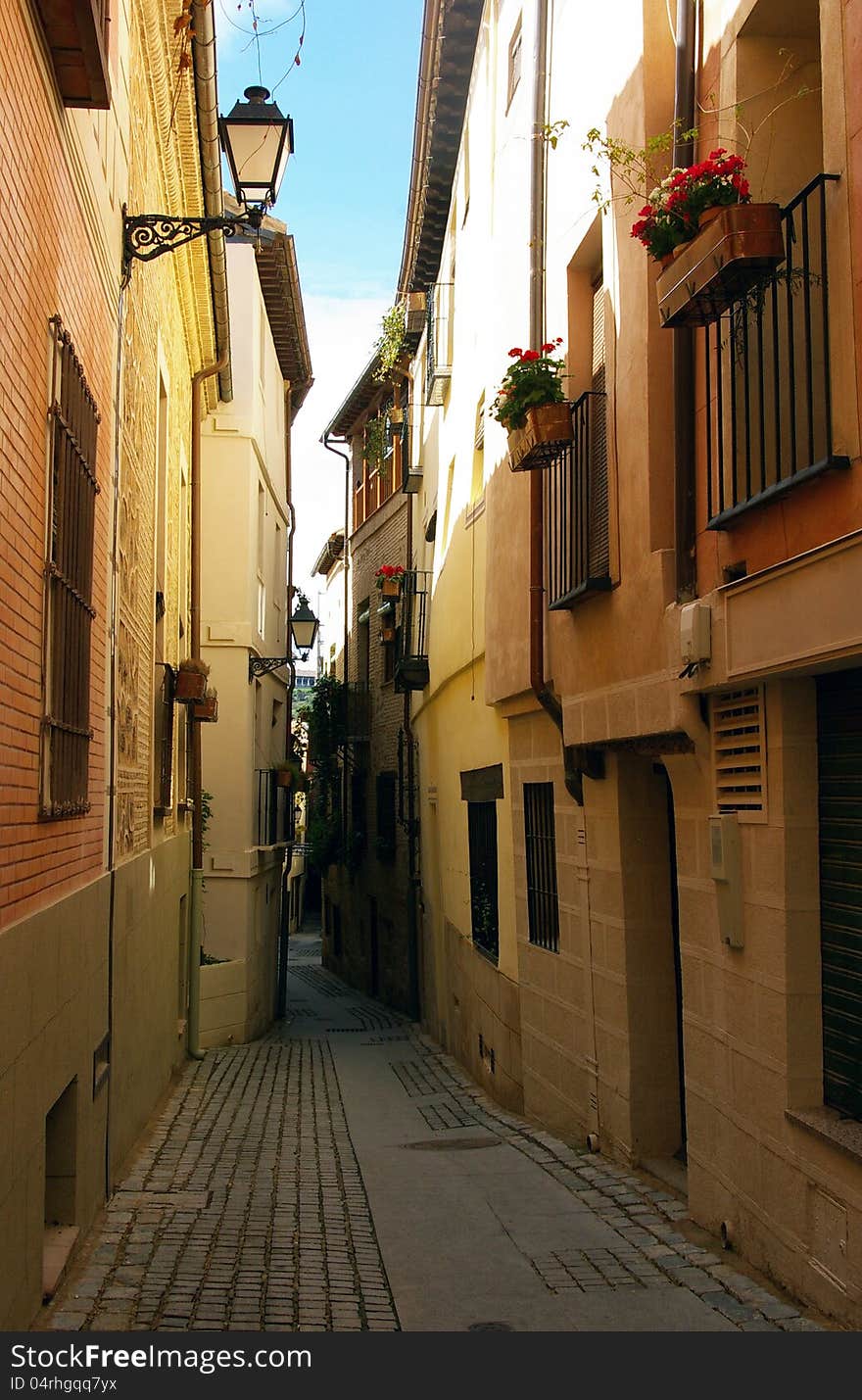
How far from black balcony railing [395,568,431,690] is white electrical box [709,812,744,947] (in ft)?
40.6

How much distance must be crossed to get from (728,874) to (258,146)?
5216 mm

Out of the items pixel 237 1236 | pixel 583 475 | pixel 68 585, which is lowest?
pixel 237 1236

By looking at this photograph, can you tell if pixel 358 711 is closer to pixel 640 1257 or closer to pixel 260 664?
pixel 260 664

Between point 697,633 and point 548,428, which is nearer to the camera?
point 697,633

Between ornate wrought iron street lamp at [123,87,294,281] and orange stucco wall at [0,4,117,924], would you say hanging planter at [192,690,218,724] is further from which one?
orange stucco wall at [0,4,117,924]

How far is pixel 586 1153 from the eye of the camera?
28.2 feet

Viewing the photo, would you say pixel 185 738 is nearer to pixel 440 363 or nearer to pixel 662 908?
pixel 440 363

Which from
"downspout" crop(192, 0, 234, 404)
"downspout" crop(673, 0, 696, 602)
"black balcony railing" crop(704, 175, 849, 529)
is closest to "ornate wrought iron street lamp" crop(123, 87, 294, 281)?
"downspout" crop(192, 0, 234, 404)

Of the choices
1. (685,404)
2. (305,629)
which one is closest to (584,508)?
(685,404)

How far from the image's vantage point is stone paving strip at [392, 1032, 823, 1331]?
206 inches

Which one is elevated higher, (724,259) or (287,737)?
(724,259)

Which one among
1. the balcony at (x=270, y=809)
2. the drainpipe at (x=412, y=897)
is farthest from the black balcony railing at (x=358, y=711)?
the drainpipe at (x=412, y=897)

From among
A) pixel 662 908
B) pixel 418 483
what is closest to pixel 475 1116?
pixel 662 908

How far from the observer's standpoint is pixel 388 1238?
6.71 m
